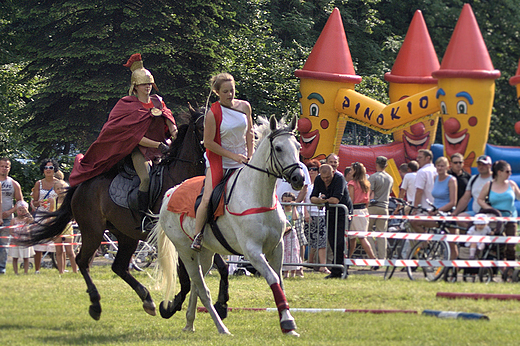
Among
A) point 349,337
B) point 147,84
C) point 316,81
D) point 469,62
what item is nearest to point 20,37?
point 316,81

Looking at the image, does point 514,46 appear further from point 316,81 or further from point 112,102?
point 112,102

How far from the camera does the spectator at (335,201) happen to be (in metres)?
14.0

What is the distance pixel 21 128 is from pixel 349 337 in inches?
705

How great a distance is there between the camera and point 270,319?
359 inches

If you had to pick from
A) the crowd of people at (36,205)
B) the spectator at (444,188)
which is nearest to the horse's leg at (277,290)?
the spectator at (444,188)

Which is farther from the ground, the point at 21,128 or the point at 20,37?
the point at 20,37

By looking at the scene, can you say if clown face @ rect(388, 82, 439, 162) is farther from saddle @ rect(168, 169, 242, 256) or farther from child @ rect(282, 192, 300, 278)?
saddle @ rect(168, 169, 242, 256)

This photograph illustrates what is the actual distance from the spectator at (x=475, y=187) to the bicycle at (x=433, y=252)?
27 centimetres

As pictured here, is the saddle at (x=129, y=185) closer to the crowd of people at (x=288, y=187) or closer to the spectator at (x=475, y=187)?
the crowd of people at (x=288, y=187)

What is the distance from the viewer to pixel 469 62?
66.1 ft

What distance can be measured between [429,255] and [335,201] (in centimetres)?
187

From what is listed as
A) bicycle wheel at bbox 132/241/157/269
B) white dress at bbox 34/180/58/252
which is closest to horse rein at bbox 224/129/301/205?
white dress at bbox 34/180/58/252

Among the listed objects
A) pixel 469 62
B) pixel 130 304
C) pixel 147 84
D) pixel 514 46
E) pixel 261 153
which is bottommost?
pixel 130 304

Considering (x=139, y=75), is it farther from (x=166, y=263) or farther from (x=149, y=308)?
(x=149, y=308)
